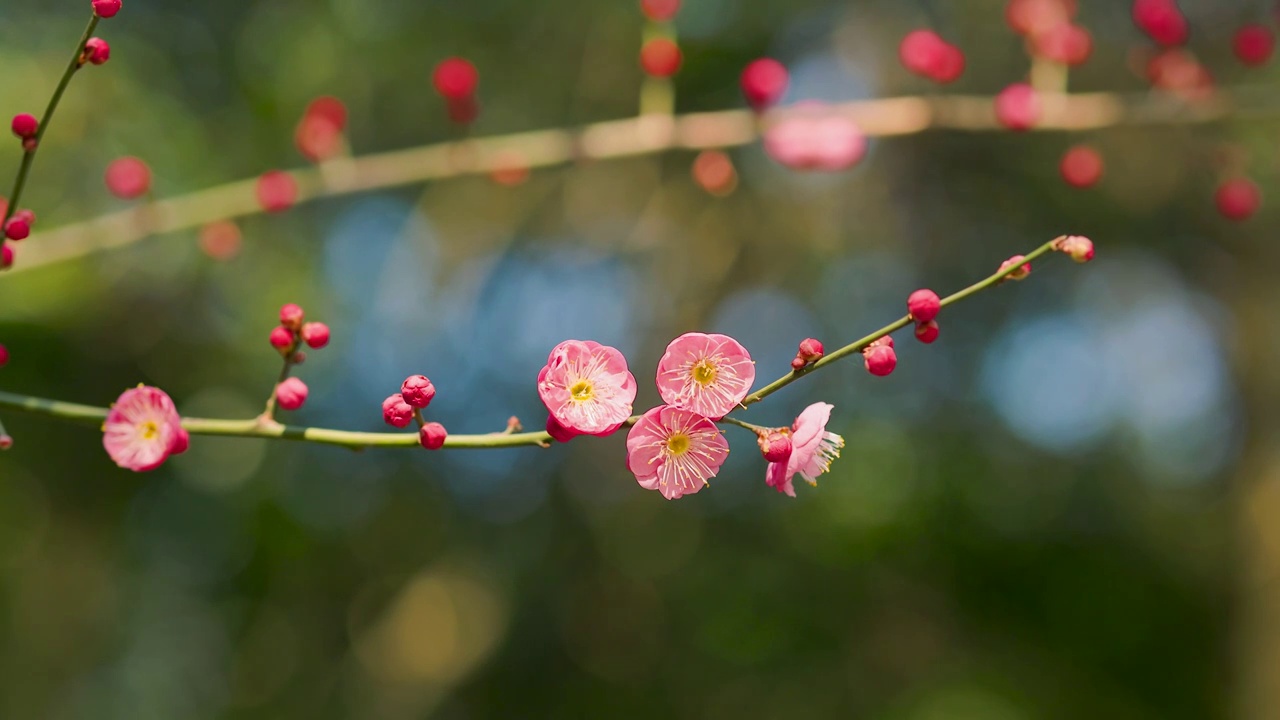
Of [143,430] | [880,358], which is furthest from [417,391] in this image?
[880,358]

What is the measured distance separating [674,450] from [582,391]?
0.37 ft

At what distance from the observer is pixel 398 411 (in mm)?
944

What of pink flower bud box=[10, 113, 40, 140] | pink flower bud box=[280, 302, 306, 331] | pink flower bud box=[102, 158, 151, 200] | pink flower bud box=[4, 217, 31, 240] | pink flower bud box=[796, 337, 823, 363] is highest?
pink flower bud box=[102, 158, 151, 200]

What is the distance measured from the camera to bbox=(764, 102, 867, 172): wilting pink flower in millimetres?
2031

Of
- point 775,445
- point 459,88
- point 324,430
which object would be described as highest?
point 459,88

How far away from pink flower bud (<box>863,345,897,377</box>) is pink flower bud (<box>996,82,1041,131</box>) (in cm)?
123

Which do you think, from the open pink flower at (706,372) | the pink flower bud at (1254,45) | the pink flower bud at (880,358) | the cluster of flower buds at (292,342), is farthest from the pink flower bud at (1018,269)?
the pink flower bud at (1254,45)

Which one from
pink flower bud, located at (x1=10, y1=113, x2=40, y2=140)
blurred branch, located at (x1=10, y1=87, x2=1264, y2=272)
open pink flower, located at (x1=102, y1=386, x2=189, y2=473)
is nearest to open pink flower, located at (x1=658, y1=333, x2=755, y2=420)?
open pink flower, located at (x1=102, y1=386, x2=189, y2=473)

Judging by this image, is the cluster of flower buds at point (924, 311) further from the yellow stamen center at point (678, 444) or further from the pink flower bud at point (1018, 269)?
the yellow stamen center at point (678, 444)

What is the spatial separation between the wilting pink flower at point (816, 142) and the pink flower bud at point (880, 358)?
3.66ft

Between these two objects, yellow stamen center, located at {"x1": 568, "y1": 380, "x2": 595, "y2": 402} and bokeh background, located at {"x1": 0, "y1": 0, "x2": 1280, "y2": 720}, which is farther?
bokeh background, located at {"x1": 0, "y1": 0, "x2": 1280, "y2": 720}

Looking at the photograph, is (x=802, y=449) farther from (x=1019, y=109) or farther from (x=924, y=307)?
(x=1019, y=109)

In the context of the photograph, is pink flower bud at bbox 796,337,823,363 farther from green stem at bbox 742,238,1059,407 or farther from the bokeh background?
the bokeh background

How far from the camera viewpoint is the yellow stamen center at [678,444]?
927 millimetres
